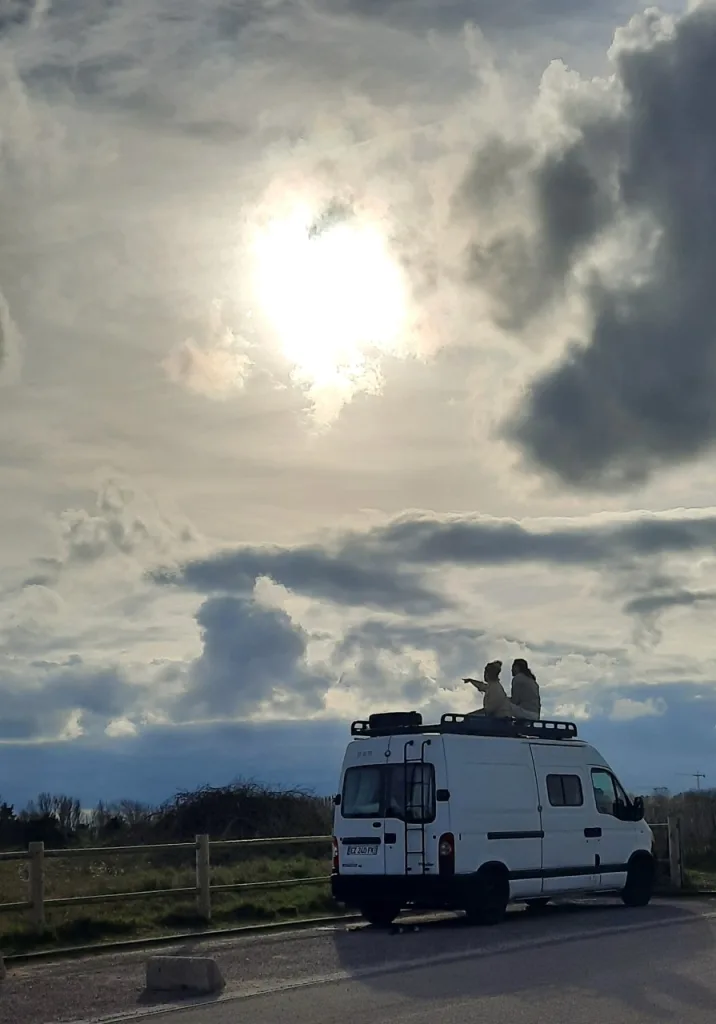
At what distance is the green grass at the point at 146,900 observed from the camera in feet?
52.9

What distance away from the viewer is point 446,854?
54.9 feet

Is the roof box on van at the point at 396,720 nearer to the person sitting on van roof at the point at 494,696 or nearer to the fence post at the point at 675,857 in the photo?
the person sitting on van roof at the point at 494,696

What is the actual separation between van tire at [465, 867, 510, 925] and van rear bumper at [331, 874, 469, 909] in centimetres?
19

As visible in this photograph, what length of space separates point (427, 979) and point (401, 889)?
502 centimetres

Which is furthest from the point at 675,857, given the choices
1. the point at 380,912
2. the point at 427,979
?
the point at 427,979

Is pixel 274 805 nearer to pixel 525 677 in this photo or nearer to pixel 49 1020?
pixel 525 677

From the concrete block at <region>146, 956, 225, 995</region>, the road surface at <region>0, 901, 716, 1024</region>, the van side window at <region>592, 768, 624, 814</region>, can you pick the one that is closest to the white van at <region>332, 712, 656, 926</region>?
the van side window at <region>592, 768, 624, 814</region>

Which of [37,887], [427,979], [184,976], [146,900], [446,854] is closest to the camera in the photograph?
[184,976]

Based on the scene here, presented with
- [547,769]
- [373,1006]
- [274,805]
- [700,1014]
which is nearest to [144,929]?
[547,769]

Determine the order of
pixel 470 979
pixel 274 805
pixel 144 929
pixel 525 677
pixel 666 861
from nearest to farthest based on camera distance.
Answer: pixel 470 979
pixel 144 929
pixel 525 677
pixel 666 861
pixel 274 805

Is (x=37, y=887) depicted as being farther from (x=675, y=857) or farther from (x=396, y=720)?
(x=675, y=857)

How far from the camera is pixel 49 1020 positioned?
10.4 meters

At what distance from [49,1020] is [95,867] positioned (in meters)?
16.5

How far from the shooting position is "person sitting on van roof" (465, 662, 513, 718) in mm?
19031
